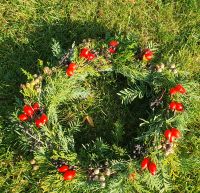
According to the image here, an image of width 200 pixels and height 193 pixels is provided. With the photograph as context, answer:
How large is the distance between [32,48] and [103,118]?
1215 millimetres

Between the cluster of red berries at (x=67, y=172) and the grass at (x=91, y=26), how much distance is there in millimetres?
Answer: 1411

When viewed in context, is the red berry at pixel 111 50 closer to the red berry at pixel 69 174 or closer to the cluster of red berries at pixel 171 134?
the cluster of red berries at pixel 171 134

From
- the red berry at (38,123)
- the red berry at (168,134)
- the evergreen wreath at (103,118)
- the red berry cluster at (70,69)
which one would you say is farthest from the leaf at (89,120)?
the red berry at (168,134)

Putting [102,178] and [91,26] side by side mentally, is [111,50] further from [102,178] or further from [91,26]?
[102,178]

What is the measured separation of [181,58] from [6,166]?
2288 millimetres

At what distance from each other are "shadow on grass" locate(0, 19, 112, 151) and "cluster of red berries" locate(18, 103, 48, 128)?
0.65 meters

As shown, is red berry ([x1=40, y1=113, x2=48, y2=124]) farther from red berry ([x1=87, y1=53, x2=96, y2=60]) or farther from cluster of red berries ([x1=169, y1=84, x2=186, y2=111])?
cluster of red berries ([x1=169, y1=84, x2=186, y2=111])

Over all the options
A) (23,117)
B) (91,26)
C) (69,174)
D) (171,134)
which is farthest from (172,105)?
(91,26)

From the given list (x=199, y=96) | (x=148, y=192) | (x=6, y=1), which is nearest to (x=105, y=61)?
(x=199, y=96)

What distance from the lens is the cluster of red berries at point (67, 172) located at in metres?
3.64

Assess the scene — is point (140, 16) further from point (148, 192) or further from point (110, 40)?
point (148, 192)

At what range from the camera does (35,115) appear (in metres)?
3.92

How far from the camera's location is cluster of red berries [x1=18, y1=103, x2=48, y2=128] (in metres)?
3.80

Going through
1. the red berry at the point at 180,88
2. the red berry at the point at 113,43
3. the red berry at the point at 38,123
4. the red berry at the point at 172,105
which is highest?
the red berry at the point at 113,43
